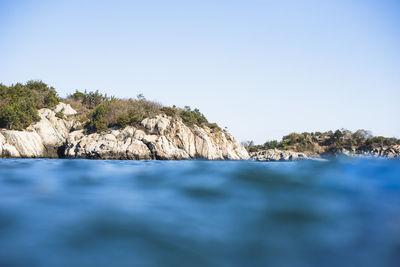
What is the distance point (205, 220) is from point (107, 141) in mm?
29293

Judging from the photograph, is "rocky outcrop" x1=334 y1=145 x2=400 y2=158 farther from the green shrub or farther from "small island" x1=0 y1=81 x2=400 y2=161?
the green shrub

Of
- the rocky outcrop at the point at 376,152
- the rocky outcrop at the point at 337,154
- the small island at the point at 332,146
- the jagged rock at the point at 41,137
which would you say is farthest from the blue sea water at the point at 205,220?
the rocky outcrop at the point at 376,152

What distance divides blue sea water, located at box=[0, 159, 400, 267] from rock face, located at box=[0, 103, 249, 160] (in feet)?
80.7

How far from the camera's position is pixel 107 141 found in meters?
32.0

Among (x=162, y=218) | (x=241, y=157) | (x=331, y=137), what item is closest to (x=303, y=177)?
(x=162, y=218)

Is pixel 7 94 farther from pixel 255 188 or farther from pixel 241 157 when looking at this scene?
pixel 255 188

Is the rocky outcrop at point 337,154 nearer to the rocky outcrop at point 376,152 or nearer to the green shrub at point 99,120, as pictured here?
the rocky outcrop at point 376,152

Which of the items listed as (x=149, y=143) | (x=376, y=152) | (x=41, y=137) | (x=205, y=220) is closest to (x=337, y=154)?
(x=376, y=152)

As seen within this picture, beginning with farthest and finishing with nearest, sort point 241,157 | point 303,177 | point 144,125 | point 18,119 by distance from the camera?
point 241,157, point 144,125, point 18,119, point 303,177

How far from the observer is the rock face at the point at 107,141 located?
97.8ft

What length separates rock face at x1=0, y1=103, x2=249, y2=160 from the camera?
29797 mm

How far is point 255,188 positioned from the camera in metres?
6.46

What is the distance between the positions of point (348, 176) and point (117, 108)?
36309 millimetres

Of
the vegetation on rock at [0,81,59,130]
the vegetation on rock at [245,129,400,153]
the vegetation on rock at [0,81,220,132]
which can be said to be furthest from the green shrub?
the vegetation on rock at [245,129,400,153]
